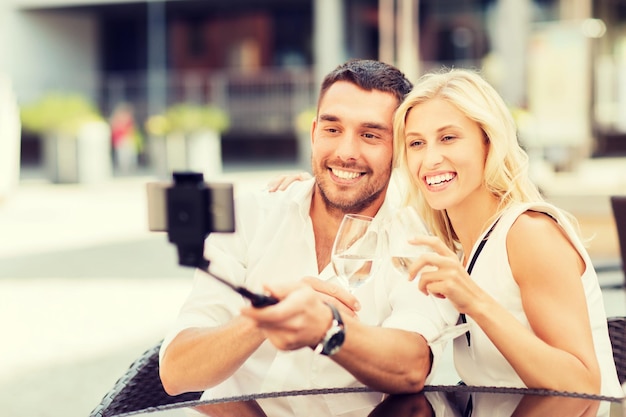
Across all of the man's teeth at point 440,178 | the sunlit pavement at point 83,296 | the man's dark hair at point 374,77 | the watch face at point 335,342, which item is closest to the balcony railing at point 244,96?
the sunlit pavement at point 83,296

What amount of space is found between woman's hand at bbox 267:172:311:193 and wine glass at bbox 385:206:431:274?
2.77 feet

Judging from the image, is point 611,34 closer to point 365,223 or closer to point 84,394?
point 84,394

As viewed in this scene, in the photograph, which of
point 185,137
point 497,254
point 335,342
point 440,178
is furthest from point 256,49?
point 335,342

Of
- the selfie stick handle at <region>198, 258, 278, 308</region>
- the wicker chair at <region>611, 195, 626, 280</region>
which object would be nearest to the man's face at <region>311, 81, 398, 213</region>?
the selfie stick handle at <region>198, 258, 278, 308</region>

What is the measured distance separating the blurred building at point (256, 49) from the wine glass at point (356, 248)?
52.4 feet

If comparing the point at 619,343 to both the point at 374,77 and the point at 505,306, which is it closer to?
the point at 505,306

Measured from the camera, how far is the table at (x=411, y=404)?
1914 millimetres

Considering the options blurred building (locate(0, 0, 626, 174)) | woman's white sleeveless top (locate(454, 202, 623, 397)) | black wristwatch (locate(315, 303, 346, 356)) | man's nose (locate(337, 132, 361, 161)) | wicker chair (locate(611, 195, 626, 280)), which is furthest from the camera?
blurred building (locate(0, 0, 626, 174))

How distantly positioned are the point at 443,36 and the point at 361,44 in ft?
7.47

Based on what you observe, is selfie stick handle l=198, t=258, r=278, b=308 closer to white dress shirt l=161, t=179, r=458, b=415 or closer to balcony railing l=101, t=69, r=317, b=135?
white dress shirt l=161, t=179, r=458, b=415

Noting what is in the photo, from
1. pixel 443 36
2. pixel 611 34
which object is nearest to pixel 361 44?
pixel 443 36

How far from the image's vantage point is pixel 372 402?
208 cm

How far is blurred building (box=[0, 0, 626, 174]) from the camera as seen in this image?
21.0m

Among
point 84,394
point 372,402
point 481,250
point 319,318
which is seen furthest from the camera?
point 84,394
